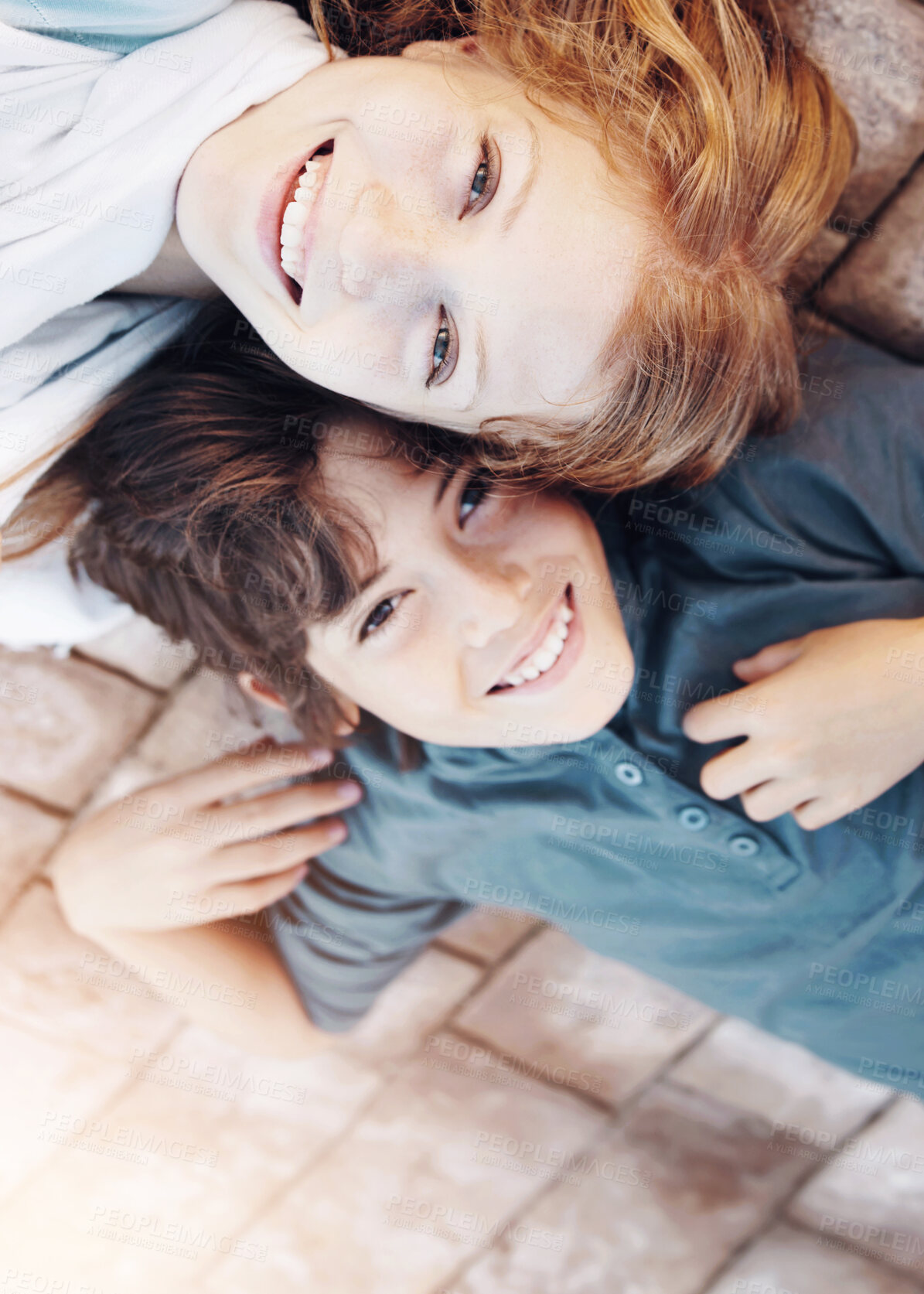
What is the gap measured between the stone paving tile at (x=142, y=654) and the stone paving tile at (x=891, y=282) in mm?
872

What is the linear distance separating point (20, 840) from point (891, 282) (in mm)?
1214

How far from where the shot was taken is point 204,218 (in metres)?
0.70

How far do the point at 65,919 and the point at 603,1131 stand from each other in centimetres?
80

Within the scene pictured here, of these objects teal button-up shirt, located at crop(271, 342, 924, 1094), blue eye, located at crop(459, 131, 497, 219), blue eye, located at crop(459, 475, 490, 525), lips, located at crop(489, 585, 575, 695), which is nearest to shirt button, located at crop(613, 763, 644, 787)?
teal button-up shirt, located at crop(271, 342, 924, 1094)

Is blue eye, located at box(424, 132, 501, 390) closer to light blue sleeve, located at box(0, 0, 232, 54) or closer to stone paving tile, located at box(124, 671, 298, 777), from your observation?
light blue sleeve, located at box(0, 0, 232, 54)

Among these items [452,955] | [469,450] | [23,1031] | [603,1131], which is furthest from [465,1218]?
[469,450]

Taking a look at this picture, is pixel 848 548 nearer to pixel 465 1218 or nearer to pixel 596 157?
pixel 596 157

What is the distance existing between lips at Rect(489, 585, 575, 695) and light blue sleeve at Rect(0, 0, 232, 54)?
57 centimetres

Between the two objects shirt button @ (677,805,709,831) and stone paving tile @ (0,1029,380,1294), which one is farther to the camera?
stone paving tile @ (0,1029,380,1294)

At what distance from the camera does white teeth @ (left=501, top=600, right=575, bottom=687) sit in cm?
80

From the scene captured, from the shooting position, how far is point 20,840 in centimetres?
116

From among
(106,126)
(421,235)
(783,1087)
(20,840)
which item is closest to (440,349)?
(421,235)

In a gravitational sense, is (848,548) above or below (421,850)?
above

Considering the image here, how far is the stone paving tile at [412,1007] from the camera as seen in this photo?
1.24 metres
